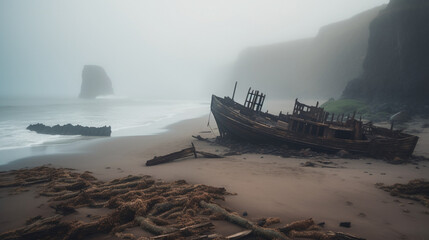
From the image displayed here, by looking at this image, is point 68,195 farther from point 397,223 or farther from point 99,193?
point 397,223

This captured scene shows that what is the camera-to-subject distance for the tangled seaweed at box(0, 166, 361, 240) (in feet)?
16.5

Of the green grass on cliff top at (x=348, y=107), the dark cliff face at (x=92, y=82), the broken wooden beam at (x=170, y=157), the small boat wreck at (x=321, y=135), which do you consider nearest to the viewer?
the broken wooden beam at (x=170, y=157)

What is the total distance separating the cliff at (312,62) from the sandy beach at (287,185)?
74.5m

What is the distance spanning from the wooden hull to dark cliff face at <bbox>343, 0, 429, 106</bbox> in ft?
86.2

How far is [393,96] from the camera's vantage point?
119 ft

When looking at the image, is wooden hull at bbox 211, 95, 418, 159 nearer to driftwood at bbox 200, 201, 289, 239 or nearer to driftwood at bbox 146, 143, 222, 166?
driftwood at bbox 146, 143, 222, 166

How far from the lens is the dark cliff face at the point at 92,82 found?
160625 millimetres

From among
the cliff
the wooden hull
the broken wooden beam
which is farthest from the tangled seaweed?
the cliff

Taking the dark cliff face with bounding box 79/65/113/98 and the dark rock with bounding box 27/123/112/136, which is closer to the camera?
the dark rock with bounding box 27/123/112/136

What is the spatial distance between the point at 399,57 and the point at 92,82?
17367cm

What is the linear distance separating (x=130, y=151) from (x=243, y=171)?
9.50 m

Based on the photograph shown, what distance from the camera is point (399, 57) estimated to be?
118 feet

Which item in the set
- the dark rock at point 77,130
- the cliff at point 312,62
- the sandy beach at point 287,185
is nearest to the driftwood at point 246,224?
the sandy beach at point 287,185

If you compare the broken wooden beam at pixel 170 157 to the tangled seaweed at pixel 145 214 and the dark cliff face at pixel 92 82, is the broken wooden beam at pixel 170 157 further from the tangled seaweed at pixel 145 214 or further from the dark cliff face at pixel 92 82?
the dark cliff face at pixel 92 82
